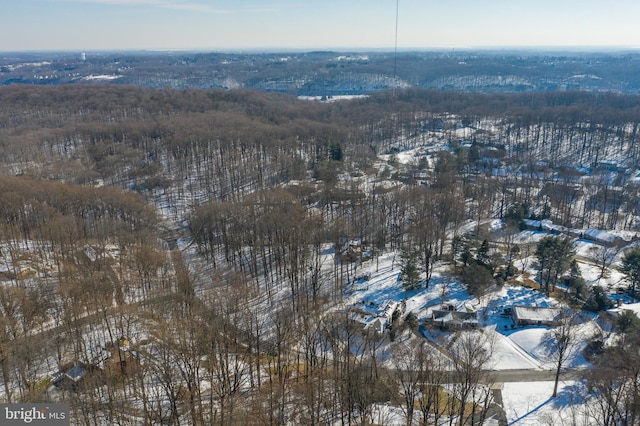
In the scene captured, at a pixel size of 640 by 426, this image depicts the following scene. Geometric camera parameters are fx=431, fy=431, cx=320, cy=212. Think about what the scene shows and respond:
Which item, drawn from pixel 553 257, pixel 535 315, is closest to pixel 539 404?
pixel 535 315

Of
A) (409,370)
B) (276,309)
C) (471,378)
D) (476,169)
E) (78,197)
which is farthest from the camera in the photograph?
(476,169)

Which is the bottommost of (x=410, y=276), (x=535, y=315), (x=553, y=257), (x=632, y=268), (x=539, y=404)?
(x=539, y=404)

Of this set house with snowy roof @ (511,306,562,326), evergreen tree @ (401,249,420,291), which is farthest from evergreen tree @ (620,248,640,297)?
evergreen tree @ (401,249,420,291)

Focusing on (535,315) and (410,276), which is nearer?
(535,315)

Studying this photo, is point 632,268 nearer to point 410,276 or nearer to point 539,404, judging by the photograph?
point 410,276

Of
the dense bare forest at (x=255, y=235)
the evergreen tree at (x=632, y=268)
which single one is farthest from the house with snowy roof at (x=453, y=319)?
the evergreen tree at (x=632, y=268)

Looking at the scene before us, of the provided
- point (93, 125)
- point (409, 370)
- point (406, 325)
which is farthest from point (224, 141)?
point (409, 370)

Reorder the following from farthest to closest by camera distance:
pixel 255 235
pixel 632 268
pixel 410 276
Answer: pixel 255 235, pixel 410 276, pixel 632 268

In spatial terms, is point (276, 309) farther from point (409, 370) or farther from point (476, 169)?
point (476, 169)

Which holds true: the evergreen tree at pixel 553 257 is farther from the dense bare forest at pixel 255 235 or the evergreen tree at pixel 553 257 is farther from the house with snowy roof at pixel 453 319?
→ the house with snowy roof at pixel 453 319

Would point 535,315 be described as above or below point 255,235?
below
